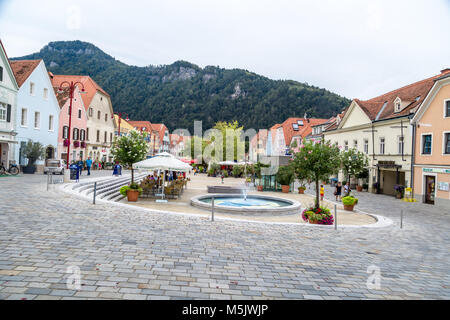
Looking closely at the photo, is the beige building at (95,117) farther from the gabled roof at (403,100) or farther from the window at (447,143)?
the window at (447,143)

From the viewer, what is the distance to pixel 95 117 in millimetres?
47375

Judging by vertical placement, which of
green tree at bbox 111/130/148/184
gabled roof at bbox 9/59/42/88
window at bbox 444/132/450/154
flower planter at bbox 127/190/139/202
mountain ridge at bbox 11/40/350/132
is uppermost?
mountain ridge at bbox 11/40/350/132

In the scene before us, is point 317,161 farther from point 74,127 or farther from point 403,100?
point 74,127

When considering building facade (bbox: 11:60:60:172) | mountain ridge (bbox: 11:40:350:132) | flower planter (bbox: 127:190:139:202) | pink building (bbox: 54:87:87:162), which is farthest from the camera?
mountain ridge (bbox: 11:40:350:132)

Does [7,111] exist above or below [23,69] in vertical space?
below

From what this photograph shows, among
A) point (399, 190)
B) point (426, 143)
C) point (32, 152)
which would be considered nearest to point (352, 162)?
point (399, 190)

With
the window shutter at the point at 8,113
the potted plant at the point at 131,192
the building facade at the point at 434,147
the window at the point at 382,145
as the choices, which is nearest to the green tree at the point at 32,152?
the window shutter at the point at 8,113

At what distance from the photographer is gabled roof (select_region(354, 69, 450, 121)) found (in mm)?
28250

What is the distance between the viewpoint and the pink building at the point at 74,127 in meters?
38.2

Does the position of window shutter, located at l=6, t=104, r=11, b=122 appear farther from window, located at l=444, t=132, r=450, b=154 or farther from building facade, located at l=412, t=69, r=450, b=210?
window, located at l=444, t=132, r=450, b=154

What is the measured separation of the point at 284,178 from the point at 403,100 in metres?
14.1

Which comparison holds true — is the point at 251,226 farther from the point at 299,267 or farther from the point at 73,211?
the point at 73,211

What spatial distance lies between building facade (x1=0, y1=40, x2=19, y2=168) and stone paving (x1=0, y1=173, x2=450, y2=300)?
21668 millimetres

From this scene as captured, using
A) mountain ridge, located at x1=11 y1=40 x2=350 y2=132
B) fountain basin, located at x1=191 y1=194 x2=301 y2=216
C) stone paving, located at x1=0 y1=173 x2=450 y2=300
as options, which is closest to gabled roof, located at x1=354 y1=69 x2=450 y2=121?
fountain basin, located at x1=191 y1=194 x2=301 y2=216
